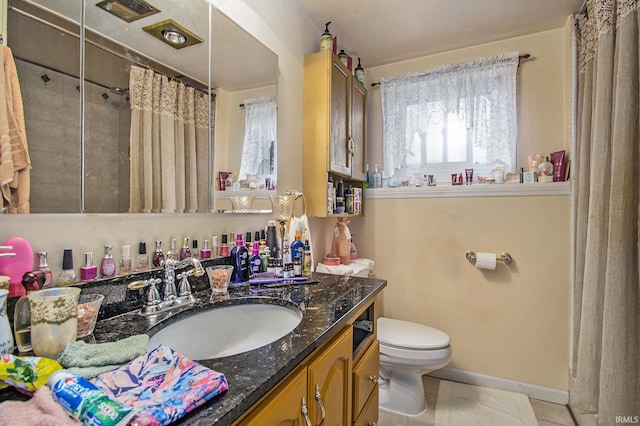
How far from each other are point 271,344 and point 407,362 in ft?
4.14

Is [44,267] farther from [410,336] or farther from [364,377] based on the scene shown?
[410,336]

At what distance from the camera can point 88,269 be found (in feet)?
2.86

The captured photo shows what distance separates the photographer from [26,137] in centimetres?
77

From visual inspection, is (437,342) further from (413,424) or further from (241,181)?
(241,181)

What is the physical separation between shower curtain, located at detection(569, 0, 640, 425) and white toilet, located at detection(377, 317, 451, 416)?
0.65 meters

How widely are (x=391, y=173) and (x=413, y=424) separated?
1.63 meters

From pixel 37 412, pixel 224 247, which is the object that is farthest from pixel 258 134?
pixel 37 412

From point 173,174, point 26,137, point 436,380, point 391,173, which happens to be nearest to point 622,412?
point 436,380

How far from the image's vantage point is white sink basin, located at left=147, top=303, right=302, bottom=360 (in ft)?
3.05

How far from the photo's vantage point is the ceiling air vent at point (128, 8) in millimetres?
945

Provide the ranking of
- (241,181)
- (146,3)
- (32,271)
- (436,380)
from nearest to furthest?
(32,271), (146,3), (241,181), (436,380)

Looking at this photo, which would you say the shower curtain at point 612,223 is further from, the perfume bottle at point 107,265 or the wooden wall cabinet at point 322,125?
the perfume bottle at point 107,265

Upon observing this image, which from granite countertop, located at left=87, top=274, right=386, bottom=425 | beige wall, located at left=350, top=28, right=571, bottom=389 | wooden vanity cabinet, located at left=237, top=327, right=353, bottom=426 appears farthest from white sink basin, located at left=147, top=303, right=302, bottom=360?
beige wall, located at left=350, top=28, right=571, bottom=389

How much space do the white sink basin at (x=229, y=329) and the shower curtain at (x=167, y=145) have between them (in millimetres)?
404
